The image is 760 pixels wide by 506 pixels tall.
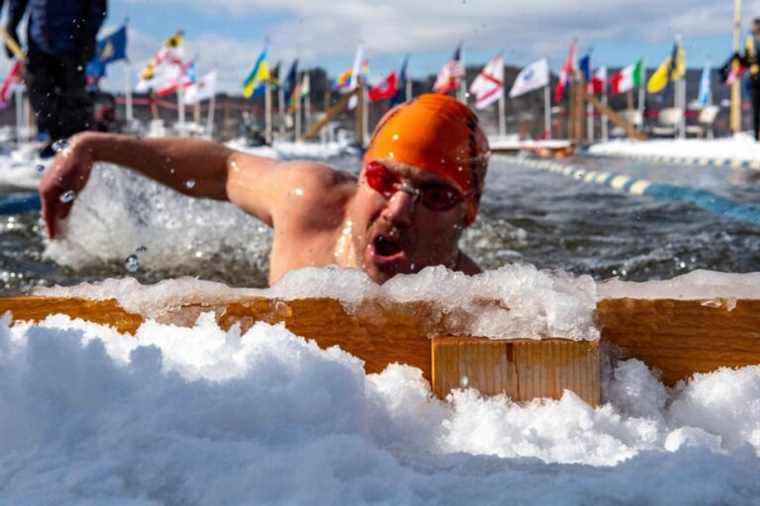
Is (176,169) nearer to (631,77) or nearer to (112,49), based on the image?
(112,49)

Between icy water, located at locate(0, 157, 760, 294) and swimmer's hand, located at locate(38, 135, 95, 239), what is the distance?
2.28 ft

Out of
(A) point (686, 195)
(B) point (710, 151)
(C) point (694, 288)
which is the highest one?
(C) point (694, 288)

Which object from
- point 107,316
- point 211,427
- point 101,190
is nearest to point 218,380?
point 211,427

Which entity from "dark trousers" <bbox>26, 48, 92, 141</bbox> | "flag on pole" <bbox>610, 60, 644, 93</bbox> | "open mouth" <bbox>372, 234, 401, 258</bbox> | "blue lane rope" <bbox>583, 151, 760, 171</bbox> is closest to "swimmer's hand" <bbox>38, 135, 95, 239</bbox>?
"open mouth" <bbox>372, 234, 401, 258</bbox>

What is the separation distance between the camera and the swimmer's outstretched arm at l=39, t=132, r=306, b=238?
2.67 metres

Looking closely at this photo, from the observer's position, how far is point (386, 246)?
231 centimetres

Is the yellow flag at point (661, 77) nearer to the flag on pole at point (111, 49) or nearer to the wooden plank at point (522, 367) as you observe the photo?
the flag on pole at point (111, 49)

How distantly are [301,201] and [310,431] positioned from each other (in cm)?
175

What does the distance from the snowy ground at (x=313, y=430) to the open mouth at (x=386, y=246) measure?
1.03 m

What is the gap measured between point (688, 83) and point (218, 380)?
157ft

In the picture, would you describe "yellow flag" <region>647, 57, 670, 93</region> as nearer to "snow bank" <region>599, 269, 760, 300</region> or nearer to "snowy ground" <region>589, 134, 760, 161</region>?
"snowy ground" <region>589, 134, 760, 161</region>

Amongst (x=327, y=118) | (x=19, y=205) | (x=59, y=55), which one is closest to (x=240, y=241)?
(x=19, y=205)

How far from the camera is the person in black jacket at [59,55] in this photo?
7625 mm

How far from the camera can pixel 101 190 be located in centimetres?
467
